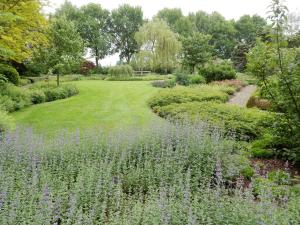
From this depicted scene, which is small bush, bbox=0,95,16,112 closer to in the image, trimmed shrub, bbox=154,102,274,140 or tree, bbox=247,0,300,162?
trimmed shrub, bbox=154,102,274,140

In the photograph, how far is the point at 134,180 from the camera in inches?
213

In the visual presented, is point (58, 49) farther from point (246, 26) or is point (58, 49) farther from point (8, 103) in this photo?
point (246, 26)

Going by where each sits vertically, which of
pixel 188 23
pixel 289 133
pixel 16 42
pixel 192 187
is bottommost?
pixel 192 187

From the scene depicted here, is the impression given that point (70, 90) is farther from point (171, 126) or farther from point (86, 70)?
point (86, 70)

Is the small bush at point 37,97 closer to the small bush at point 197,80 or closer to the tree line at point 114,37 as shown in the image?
the tree line at point 114,37

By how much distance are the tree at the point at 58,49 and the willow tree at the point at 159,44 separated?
17.0m

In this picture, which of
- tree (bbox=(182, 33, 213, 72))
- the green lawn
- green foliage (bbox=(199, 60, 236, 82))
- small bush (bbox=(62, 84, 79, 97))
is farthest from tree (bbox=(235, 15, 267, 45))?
the green lawn

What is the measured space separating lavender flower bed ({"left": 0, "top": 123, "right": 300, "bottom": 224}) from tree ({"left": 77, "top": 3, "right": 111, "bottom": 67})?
42.4m

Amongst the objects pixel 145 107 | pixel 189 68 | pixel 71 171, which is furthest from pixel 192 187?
pixel 189 68

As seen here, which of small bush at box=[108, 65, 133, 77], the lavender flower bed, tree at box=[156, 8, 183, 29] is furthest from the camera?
tree at box=[156, 8, 183, 29]

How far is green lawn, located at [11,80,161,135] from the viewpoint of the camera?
10607mm

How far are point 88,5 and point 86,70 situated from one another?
2119 cm

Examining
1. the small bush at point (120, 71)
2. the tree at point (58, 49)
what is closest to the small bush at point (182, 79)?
the tree at point (58, 49)

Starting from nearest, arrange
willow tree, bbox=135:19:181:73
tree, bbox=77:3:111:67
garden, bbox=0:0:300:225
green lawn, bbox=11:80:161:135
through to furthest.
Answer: garden, bbox=0:0:300:225
green lawn, bbox=11:80:161:135
willow tree, bbox=135:19:181:73
tree, bbox=77:3:111:67
